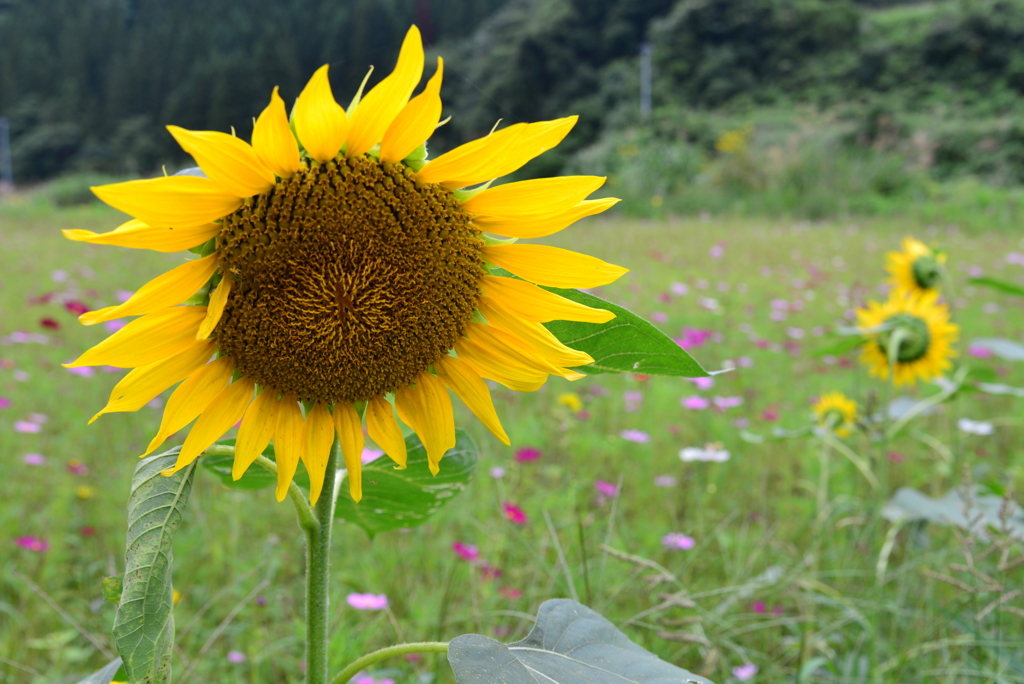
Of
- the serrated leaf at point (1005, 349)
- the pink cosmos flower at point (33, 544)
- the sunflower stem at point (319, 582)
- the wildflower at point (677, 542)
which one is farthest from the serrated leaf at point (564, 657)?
the pink cosmos flower at point (33, 544)

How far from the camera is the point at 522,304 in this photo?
68 cm

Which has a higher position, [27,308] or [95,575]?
[27,308]

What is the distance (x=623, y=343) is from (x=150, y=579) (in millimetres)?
457

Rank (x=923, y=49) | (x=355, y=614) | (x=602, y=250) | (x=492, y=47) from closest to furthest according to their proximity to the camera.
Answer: (x=355, y=614) → (x=602, y=250) → (x=492, y=47) → (x=923, y=49)

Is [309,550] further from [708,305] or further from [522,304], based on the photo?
[708,305]

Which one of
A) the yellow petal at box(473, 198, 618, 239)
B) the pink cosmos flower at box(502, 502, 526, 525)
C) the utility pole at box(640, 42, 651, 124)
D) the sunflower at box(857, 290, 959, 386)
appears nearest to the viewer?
the yellow petal at box(473, 198, 618, 239)

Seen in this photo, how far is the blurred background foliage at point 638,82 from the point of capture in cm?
1069

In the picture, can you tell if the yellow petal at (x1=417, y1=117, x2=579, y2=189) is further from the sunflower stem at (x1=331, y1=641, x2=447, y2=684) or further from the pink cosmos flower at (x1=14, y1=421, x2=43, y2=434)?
the pink cosmos flower at (x1=14, y1=421, x2=43, y2=434)

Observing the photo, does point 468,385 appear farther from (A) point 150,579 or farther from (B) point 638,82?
(B) point 638,82

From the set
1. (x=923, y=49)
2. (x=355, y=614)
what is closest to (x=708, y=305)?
(x=355, y=614)

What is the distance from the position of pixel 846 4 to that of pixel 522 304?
105 feet

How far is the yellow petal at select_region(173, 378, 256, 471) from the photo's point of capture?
2.00ft

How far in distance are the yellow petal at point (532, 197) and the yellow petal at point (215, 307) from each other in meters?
0.22

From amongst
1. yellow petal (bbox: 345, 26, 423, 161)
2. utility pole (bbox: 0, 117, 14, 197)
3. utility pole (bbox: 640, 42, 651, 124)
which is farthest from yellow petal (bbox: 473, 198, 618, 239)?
utility pole (bbox: 0, 117, 14, 197)
